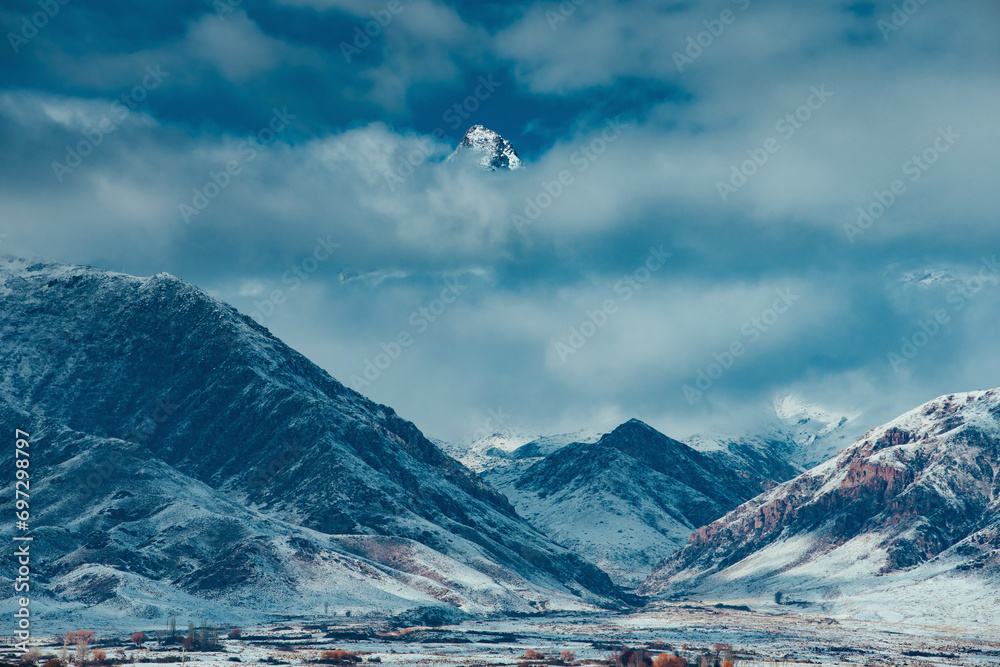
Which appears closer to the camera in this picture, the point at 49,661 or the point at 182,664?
the point at 49,661

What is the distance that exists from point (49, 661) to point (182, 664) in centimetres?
2151

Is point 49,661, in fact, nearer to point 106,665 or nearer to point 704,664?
point 106,665

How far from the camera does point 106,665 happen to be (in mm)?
199875

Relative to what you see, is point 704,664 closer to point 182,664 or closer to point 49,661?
point 182,664

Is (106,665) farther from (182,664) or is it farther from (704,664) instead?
(704,664)

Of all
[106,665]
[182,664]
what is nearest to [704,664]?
[182,664]

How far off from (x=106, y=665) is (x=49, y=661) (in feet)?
52.9

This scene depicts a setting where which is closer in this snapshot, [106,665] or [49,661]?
[49,661]

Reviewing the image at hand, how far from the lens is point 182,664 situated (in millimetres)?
198250

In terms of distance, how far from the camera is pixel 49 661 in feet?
607

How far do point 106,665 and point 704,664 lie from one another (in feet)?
315

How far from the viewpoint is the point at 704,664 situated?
19938 cm

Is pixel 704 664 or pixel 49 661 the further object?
pixel 704 664
